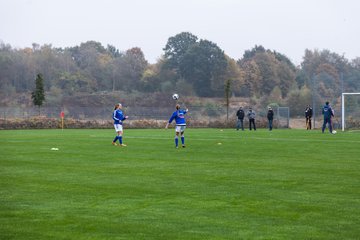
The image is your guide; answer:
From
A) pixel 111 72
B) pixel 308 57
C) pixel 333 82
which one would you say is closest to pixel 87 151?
pixel 333 82

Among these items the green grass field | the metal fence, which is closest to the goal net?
the metal fence

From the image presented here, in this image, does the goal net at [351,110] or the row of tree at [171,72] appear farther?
the row of tree at [171,72]

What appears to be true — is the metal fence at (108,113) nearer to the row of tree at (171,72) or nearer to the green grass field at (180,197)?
the row of tree at (171,72)

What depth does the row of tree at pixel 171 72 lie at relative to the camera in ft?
329

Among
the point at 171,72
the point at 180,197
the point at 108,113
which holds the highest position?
the point at 171,72

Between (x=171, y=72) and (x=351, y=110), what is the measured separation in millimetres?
56563

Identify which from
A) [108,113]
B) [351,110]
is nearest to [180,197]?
[351,110]

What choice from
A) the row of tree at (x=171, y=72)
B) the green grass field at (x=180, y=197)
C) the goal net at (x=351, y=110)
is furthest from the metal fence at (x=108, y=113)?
the green grass field at (x=180, y=197)

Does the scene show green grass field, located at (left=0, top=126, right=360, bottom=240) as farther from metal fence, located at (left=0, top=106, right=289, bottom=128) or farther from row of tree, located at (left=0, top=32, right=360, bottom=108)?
row of tree, located at (left=0, top=32, right=360, bottom=108)

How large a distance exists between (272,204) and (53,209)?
4.02m

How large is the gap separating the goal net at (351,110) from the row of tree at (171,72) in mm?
34420

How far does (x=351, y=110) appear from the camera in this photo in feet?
168

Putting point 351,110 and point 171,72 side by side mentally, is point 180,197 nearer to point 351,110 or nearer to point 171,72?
point 351,110

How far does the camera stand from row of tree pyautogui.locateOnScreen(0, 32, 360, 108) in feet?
329
